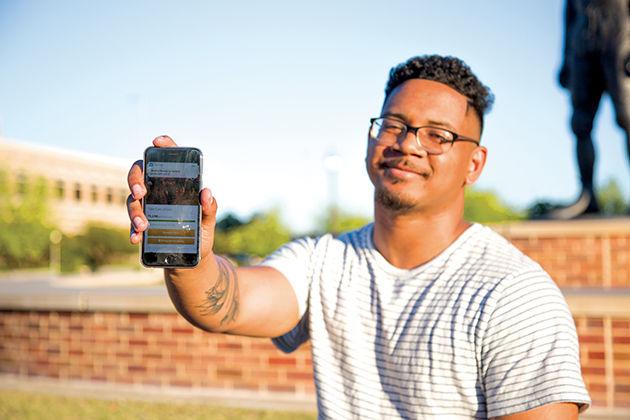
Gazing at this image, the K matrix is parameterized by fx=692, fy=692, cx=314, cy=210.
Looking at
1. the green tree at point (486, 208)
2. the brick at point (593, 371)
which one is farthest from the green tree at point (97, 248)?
the brick at point (593, 371)

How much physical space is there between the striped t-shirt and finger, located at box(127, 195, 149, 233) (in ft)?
2.32

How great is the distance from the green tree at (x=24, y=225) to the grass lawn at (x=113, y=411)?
3951cm

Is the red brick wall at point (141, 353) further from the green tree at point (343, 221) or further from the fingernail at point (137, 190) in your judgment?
the green tree at point (343, 221)

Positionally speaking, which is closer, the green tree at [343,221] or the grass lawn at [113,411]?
the grass lawn at [113,411]

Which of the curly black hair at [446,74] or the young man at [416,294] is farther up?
the curly black hair at [446,74]

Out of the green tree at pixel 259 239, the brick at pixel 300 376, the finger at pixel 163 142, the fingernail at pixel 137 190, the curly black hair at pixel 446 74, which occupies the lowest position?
the green tree at pixel 259 239

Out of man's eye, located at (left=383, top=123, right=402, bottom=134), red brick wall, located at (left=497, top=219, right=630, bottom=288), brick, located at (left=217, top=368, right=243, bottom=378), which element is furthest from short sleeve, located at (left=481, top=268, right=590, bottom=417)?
red brick wall, located at (left=497, top=219, right=630, bottom=288)

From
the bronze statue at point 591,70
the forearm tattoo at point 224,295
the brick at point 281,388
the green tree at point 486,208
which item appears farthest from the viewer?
the green tree at point 486,208

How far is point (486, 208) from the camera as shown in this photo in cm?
4984

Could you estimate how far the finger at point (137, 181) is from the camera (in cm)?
184

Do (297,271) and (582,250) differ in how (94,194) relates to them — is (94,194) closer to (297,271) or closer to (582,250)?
(582,250)

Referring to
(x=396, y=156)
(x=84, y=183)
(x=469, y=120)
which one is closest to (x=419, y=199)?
(x=396, y=156)

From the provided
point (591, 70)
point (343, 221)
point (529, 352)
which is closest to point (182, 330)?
point (529, 352)

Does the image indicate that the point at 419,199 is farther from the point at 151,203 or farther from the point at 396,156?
the point at 151,203
